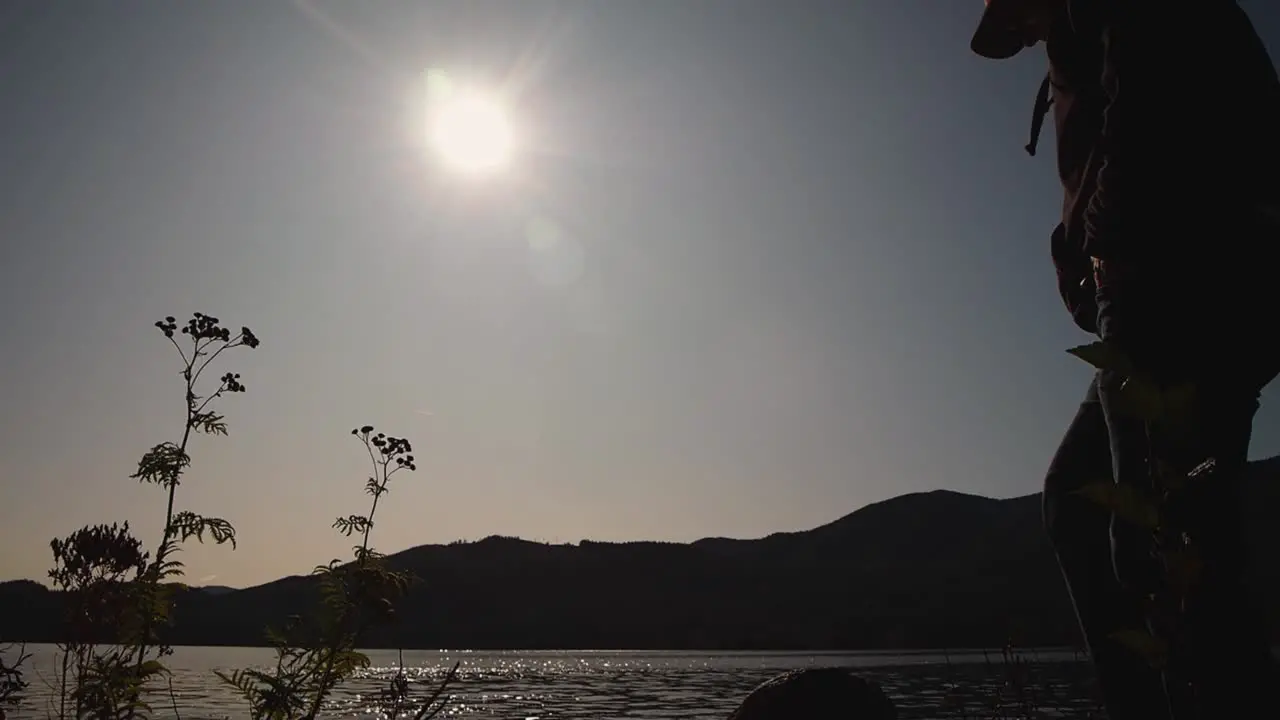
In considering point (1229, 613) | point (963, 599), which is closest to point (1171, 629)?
point (1229, 613)

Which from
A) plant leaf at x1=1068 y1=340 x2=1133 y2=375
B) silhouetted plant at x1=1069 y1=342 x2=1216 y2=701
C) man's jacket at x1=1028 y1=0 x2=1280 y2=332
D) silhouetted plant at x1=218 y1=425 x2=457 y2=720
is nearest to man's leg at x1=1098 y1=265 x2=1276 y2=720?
man's jacket at x1=1028 y1=0 x2=1280 y2=332

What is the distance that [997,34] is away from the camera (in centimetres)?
348

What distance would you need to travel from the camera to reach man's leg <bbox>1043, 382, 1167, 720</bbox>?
2.61 metres

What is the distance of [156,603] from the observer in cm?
425

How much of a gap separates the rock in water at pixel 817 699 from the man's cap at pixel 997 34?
241 inches

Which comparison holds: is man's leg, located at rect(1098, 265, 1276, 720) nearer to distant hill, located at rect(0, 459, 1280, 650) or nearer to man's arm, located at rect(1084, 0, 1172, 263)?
man's arm, located at rect(1084, 0, 1172, 263)

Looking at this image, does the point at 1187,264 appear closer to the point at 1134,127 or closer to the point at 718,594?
the point at 1134,127

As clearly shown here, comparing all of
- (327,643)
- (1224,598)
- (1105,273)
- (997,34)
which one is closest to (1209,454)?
(1224,598)

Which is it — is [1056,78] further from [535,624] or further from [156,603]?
[535,624]

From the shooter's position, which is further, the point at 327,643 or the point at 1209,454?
the point at 327,643

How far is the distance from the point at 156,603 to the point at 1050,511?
4.38 meters

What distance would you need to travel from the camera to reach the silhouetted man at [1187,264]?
186 cm

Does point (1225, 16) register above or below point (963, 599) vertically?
below

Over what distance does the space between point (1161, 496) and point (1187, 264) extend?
1.37m
